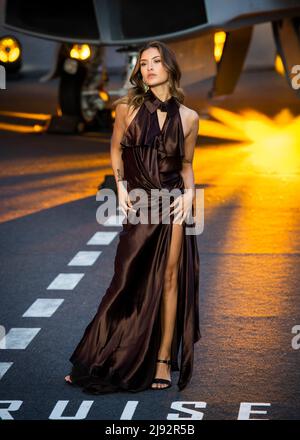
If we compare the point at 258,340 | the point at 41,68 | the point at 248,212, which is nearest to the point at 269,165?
the point at 248,212

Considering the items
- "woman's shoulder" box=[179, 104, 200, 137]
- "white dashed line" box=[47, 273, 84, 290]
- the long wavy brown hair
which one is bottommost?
"white dashed line" box=[47, 273, 84, 290]

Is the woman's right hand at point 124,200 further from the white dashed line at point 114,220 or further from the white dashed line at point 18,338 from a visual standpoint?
the white dashed line at point 114,220

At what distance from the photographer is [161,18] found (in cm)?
1248

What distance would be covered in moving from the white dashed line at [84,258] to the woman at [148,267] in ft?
9.11

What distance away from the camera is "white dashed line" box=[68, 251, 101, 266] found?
26.7ft

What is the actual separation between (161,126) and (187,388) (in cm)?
125

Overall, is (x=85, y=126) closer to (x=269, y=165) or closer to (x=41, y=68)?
(x=269, y=165)

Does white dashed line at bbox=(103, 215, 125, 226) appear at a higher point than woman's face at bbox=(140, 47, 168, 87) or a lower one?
lower

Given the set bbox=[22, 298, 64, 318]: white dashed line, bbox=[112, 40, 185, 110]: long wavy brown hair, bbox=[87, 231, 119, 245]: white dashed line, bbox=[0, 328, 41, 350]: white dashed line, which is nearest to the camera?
bbox=[112, 40, 185, 110]: long wavy brown hair

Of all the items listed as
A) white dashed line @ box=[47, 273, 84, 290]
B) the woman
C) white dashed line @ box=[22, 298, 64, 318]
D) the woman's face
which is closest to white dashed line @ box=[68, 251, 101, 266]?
white dashed line @ box=[47, 273, 84, 290]

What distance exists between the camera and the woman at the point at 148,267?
516 centimetres

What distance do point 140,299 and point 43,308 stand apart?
1651 millimetres

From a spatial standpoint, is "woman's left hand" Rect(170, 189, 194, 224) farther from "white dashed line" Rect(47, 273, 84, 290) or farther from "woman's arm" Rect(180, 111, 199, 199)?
"white dashed line" Rect(47, 273, 84, 290)
